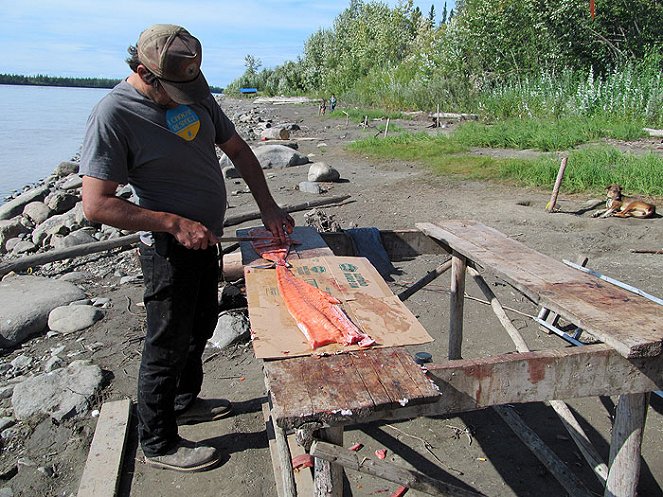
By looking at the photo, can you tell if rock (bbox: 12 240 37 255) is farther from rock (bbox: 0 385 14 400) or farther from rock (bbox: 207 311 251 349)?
rock (bbox: 207 311 251 349)

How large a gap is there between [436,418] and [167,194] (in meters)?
2.19

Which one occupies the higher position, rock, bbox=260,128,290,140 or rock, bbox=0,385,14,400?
rock, bbox=260,128,290,140

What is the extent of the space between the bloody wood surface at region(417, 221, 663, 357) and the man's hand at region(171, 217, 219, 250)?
4.64ft

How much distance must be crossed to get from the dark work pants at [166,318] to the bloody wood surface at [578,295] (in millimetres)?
1447

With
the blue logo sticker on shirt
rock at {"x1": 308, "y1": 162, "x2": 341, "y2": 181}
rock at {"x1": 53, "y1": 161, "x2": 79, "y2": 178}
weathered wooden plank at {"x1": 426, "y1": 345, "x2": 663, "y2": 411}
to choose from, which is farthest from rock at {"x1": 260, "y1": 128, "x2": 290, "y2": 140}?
weathered wooden plank at {"x1": 426, "y1": 345, "x2": 663, "y2": 411}

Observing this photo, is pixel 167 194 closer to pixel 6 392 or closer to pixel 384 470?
pixel 384 470

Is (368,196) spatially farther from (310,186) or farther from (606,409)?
(606,409)

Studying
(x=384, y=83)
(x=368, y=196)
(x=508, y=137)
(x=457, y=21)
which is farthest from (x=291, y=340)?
(x=384, y=83)

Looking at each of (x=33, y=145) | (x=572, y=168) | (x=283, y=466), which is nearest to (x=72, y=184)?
(x=572, y=168)

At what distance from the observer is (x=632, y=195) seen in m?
7.94

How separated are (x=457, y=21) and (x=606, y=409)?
63.5ft

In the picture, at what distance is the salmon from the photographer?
2.01 metres

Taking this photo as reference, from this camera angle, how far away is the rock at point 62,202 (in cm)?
1077

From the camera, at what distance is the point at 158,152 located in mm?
2605
